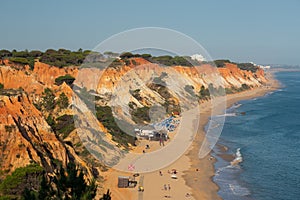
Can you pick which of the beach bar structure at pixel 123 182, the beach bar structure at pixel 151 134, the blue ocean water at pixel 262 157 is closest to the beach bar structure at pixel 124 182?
the beach bar structure at pixel 123 182

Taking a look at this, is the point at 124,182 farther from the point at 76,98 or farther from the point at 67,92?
the point at 67,92

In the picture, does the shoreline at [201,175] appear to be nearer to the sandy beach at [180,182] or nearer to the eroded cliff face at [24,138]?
the sandy beach at [180,182]

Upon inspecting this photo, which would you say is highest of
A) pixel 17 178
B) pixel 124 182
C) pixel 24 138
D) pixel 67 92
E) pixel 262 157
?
pixel 67 92

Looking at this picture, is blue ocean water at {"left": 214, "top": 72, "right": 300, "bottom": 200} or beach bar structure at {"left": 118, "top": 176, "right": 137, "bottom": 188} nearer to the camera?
beach bar structure at {"left": 118, "top": 176, "right": 137, "bottom": 188}

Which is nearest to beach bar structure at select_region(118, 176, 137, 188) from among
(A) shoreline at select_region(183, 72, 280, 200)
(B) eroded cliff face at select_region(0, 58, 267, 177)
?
(B) eroded cliff face at select_region(0, 58, 267, 177)

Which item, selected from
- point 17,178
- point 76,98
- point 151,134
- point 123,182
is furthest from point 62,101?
point 17,178

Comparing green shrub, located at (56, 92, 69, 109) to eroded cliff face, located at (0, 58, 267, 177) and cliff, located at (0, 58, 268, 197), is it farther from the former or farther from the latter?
eroded cliff face, located at (0, 58, 267, 177)

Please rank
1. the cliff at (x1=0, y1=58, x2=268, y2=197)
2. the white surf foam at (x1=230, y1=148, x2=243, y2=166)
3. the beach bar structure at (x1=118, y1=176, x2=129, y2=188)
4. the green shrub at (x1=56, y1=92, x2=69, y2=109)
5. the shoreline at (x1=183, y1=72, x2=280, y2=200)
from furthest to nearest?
the white surf foam at (x1=230, y1=148, x2=243, y2=166)
the green shrub at (x1=56, y1=92, x2=69, y2=109)
the shoreline at (x1=183, y1=72, x2=280, y2=200)
the beach bar structure at (x1=118, y1=176, x2=129, y2=188)
the cliff at (x1=0, y1=58, x2=268, y2=197)

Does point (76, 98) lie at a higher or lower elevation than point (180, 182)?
higher

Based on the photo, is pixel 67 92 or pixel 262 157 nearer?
pixel 67 92
